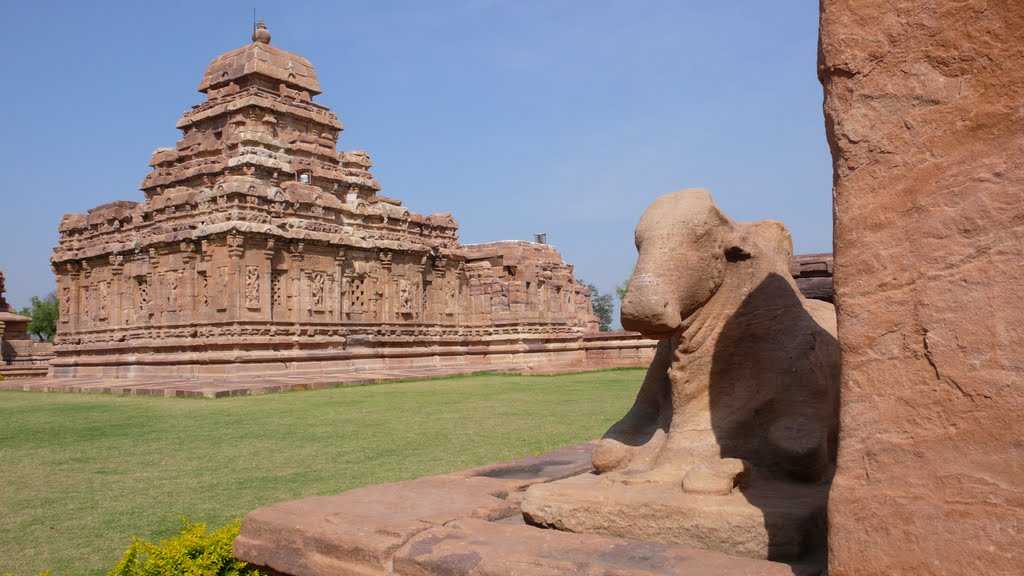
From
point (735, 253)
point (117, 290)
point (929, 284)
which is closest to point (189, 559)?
point (735, 253)

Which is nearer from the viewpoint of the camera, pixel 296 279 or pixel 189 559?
pixel 189 559

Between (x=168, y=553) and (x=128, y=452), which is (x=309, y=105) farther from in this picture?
(x=168, y=553)

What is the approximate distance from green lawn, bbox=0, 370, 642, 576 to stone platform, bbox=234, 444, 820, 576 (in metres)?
1.44

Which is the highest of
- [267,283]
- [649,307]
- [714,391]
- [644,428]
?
[267,283]

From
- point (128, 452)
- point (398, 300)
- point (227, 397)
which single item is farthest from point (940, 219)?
point (398, 300)

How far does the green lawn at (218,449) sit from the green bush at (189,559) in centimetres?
68

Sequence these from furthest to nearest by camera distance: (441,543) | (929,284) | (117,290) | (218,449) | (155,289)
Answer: (117,290) < (155,289) < (218,449) < (441,543) < (929,284)

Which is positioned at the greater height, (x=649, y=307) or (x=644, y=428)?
(x=649, y=307)

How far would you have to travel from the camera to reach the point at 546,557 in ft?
8.20

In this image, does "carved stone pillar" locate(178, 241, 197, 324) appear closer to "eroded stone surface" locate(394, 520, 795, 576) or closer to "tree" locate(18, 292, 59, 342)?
"eroded stone surface" locate(394, 520, 795, 576)

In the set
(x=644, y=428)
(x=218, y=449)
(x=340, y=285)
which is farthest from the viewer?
(x=340, y=285)

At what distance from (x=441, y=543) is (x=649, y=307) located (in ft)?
3.57

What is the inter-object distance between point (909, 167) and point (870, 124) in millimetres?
143

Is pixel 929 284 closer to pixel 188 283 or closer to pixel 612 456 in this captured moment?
pixel 612 456
